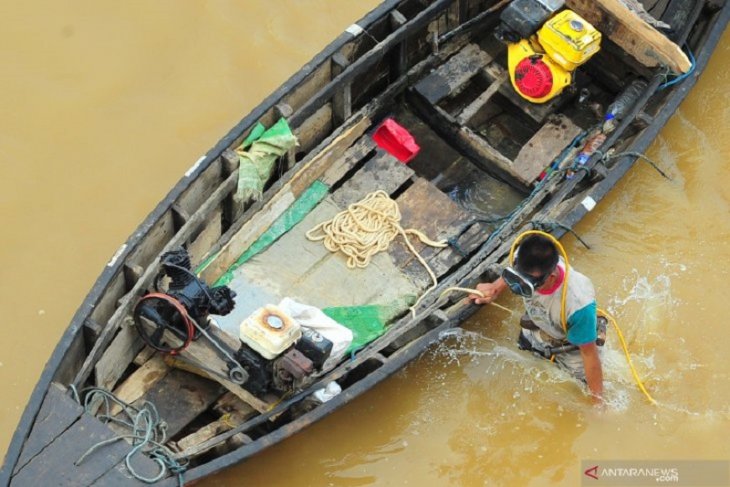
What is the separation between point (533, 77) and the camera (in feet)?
27.0

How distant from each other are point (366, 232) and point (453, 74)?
1691 millimetres

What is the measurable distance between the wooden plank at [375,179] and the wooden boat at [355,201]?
12 mm

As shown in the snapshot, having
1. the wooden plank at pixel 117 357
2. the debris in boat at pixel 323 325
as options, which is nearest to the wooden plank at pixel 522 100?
the debris in boat at pixel 323 325

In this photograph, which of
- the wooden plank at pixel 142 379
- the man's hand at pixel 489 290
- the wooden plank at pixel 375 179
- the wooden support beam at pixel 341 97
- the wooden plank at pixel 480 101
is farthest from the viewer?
the wooden plank at pixel 480 101

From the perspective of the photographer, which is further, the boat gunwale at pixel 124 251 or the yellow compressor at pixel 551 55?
the yellow compressor at pixel 551 55

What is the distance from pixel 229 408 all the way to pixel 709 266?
429cm

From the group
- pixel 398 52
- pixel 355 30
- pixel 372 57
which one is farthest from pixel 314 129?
pixel 398 52

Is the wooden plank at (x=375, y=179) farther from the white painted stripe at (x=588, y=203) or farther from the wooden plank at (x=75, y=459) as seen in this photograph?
the wooden plank at (x=75, y=459)

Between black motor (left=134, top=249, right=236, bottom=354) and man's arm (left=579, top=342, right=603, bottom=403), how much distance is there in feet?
7.70

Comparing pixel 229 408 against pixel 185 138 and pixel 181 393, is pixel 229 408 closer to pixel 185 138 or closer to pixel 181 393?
pixel 181 393

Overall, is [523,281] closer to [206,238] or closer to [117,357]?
[206,238]

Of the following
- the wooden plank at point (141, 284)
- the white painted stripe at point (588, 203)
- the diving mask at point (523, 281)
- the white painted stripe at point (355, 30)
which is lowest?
the white painted stripe at point (588, 203)

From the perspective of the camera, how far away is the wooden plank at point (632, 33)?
8.05 metres

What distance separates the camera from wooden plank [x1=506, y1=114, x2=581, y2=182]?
26.7ft
